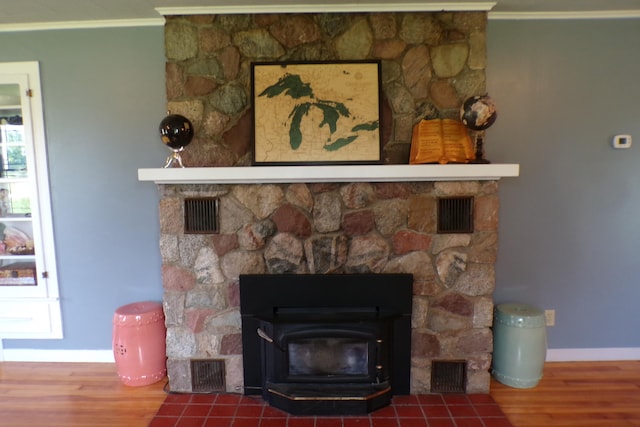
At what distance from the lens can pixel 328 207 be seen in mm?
2262

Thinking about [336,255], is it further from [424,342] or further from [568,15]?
[568,15]

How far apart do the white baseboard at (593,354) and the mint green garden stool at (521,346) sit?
0.44 meters

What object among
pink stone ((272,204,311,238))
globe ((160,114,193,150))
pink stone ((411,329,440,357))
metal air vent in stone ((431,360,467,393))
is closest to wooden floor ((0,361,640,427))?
metal air vent in stone ((431,360,467,393))

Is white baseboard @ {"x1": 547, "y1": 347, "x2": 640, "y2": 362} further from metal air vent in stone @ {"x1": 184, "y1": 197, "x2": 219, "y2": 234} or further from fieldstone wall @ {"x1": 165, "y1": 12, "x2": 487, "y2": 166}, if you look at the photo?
metal air vent in stone @ {"x1": 184, "y1": 197, "x2": 219, "y2": 234}

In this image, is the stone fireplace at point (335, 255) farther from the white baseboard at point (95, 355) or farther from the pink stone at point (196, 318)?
the white baseboard at point (95, 355)

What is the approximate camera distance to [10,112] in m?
2.66

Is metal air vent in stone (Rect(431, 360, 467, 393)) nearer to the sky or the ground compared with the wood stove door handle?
nearer to the ground

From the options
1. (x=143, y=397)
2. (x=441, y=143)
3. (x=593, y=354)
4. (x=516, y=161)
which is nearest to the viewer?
(x=441, y=143)

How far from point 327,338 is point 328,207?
0.78 meters

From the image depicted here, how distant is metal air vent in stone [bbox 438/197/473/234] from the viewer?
2273 millimetres

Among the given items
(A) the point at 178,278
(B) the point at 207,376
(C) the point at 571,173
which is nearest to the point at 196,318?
(A) the point at 178,278

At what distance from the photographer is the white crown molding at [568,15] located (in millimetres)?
2463

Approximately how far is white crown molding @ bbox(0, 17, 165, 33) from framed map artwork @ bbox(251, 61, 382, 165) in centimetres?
86

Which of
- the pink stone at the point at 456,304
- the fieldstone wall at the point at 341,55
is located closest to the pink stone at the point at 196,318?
the fieldstone wall at the point at 341,55
